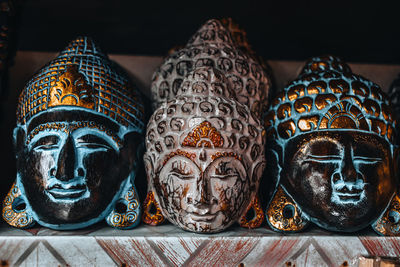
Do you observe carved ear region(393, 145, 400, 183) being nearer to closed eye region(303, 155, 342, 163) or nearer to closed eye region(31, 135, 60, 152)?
closed eye region(303, 155, 342, 163)

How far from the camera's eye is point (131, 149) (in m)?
1.38

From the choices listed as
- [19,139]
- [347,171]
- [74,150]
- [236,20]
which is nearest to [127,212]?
[74,150]

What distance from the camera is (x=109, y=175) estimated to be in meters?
1.28

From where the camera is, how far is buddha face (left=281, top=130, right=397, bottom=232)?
4.06ft

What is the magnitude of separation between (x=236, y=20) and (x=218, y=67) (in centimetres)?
44

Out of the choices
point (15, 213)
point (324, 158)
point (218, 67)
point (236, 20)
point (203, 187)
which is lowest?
point (15, 213)

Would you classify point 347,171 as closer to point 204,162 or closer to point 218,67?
point 204,162

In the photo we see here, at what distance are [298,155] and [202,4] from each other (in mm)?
910

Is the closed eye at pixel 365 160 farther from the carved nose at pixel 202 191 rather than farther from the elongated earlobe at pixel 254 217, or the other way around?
the carved nose at pixel 202 191

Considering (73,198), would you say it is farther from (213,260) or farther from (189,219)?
(213,260)

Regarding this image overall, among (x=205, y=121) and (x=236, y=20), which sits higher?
(x=236, y=20)

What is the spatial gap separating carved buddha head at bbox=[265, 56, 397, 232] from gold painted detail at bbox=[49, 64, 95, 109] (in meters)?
0.69

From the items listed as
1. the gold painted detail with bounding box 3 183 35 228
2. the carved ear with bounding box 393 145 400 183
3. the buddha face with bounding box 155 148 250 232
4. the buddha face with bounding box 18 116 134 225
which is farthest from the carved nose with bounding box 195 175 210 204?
the carved ear with bounding box 393 145 400 183

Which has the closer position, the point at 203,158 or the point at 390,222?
the point at 203,158
